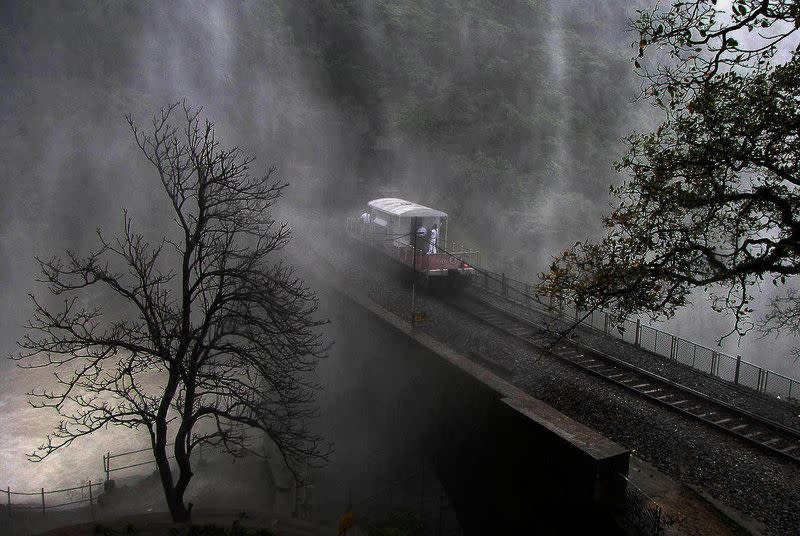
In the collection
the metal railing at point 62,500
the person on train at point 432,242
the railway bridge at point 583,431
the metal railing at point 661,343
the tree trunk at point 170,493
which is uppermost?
the person on train at point 432,242

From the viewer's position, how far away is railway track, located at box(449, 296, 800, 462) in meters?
10.8

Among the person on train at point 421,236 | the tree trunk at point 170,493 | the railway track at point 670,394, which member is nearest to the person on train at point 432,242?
the person on train at point 421,236

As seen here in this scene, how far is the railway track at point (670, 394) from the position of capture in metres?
10.8

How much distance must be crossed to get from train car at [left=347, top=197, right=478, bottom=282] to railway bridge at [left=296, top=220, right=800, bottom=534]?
2.42 m

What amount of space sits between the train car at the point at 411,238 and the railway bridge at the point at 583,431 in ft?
7.94

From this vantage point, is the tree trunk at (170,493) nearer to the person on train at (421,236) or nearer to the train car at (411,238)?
the train car at (411,238)

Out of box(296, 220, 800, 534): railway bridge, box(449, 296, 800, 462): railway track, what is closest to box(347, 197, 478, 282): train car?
box(296, 220, 800, 534): railway bridge

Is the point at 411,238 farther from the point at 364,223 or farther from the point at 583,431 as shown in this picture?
the point at 583,431

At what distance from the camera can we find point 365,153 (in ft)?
136

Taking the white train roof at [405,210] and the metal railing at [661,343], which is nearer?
the metal railing at [661,343]

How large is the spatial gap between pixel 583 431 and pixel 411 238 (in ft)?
44.0

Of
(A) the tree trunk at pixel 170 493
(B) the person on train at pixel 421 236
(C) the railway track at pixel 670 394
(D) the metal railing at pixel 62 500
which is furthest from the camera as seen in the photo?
(B) the person on train at pixel 421 236

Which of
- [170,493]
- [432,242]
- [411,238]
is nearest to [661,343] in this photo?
[432,242]

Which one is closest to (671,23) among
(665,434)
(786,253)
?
(786,253)
